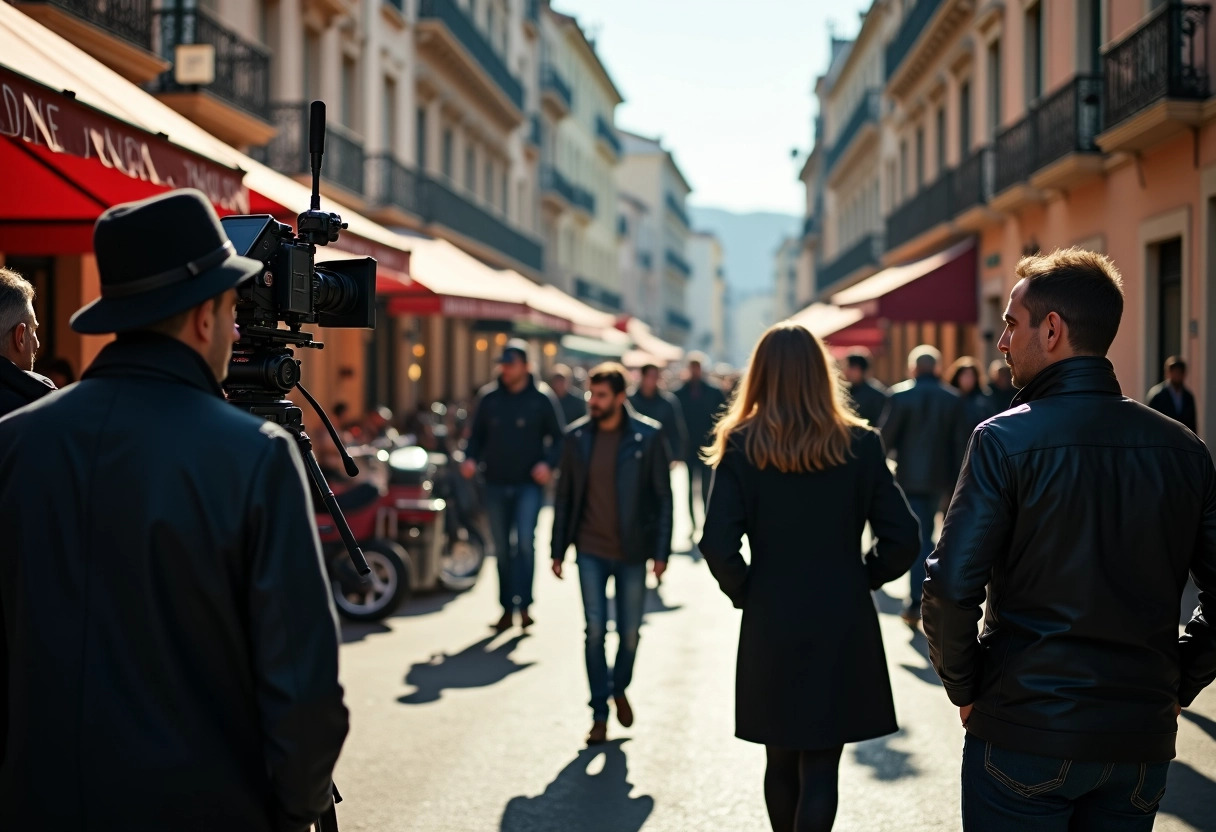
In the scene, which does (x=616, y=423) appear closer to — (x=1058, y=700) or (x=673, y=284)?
(x=1058, y=700)

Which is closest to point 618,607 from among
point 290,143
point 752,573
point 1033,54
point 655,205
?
point 752,573

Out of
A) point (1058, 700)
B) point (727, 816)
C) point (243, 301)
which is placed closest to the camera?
point (1058, 700)

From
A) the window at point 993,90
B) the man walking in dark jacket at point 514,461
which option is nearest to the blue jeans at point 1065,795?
the man walking in dark jacket at point 514,461

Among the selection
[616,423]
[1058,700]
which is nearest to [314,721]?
[1058,700]

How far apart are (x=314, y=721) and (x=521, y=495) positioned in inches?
293

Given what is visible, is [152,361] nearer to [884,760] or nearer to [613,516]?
[884,760]

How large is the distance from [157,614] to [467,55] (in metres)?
29.7

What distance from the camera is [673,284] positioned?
99.6 metres

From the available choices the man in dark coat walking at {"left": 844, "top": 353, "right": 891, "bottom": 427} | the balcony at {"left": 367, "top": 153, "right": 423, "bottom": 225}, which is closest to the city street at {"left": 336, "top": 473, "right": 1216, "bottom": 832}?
the man in dark coat walking at {"left": 844, "top": 353, "right": 891, "bottom": 427}

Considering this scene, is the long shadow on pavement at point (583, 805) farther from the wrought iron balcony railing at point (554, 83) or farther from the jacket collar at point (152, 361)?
the wrought iron balcony railing at point (554, 83)

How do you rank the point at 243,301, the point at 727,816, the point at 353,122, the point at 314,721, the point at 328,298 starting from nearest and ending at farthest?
the point at 314,721
the point at 243,301
the point at 328,298
the point at 727,816
the point at 353,122

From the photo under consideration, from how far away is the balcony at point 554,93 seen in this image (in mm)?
45966

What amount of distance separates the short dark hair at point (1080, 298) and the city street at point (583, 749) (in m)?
1.40

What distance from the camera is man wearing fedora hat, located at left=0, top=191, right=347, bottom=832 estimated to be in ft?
7.48
